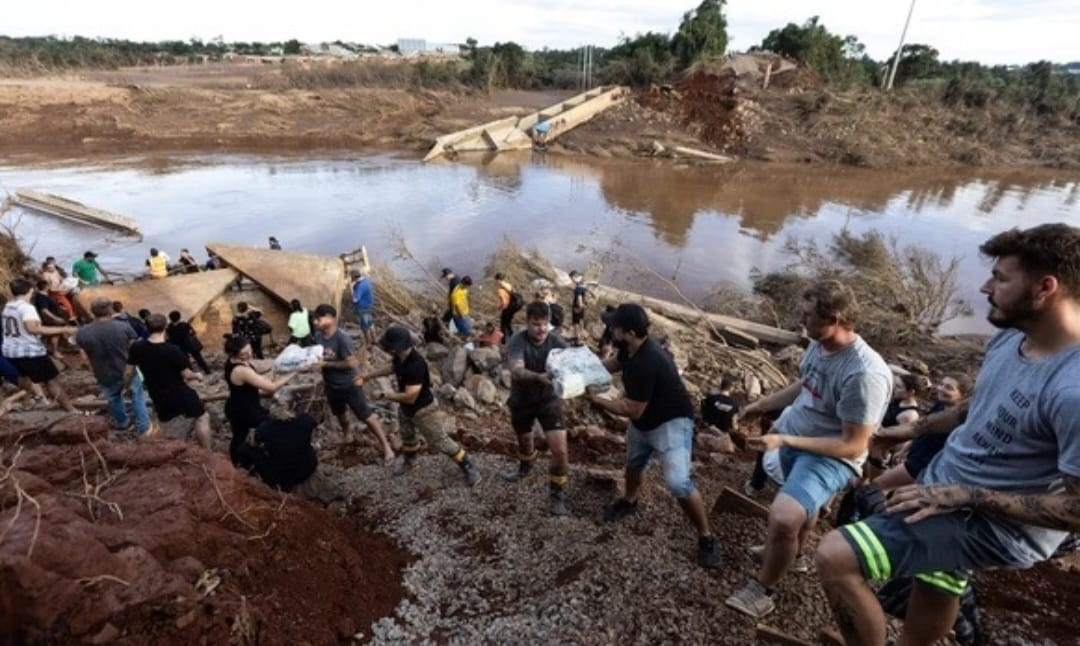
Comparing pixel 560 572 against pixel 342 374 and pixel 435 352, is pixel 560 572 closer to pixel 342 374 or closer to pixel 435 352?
pixel 342 374

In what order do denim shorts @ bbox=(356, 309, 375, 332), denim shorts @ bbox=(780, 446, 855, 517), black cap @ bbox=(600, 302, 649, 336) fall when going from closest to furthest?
denim shorts @ bbox=(780, 446, 855, 517)
black cap @ bbox=(600, 302, 649, 336)
denim shorts @ bbox=(356, 309, 375, 332)

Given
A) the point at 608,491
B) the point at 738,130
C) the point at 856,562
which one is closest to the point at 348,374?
the point at 608,491

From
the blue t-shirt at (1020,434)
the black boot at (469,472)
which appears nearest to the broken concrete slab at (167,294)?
the black boot at (469,472)

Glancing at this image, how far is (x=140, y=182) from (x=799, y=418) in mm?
25815

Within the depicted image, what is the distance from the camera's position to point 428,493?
4.66 metres

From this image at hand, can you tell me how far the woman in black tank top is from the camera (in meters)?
4.73

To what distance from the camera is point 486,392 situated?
276 inches

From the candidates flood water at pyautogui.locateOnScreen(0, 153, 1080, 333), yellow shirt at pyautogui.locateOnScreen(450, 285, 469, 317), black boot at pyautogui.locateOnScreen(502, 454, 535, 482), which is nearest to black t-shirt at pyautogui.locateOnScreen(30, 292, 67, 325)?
yellow shirt at pyautogui.locateOnScreen(450, 285, 469, 317)

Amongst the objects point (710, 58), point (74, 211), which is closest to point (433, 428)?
point (74, 211)

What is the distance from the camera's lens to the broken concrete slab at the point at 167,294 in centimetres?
858

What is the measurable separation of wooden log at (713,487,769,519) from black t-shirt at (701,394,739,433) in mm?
1342

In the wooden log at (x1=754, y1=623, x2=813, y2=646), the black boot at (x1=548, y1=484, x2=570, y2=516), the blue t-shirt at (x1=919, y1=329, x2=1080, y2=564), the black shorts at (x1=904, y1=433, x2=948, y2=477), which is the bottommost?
the black boot at (x1=548, y1=484, x2=570, y2=516)

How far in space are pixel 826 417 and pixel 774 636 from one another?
4.00 feet

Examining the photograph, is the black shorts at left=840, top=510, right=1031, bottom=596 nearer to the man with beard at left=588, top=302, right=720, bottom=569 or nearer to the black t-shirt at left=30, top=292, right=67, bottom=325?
the man with beard at left=588, top=302, right=720, bottom=569
